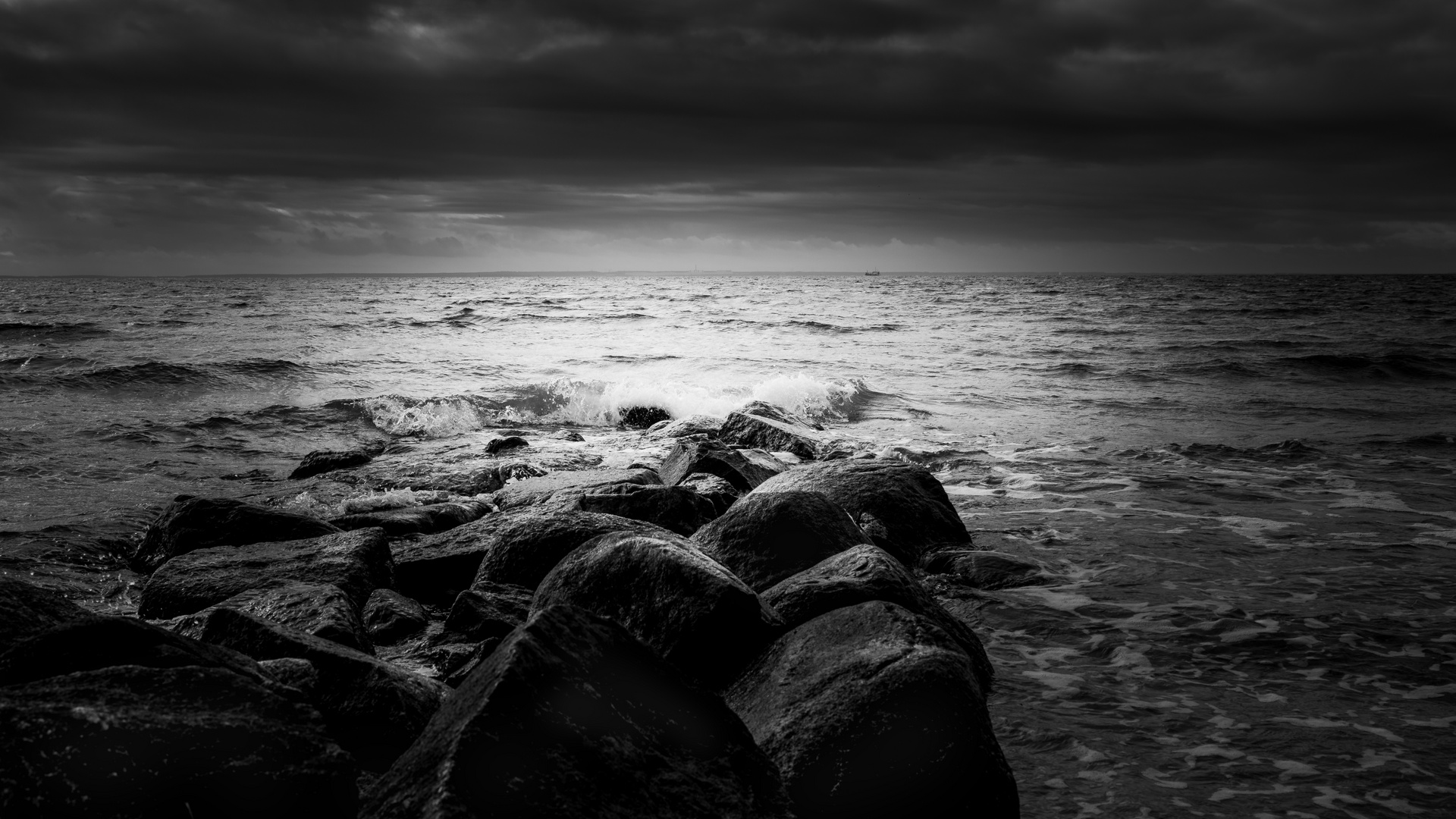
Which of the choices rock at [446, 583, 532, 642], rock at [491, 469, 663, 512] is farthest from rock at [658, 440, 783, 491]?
rock at [446, 583, 532, 642]

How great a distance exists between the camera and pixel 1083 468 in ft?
37.2

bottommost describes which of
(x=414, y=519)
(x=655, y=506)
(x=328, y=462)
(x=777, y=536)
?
(x=328, y=462)

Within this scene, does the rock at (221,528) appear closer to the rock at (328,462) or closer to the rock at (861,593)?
the rock at (328,462)

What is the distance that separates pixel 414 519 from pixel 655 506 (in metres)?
2.25

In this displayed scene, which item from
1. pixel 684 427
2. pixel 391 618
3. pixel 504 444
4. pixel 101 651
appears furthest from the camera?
pixel 684 427

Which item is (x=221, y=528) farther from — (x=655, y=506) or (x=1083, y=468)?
(x=1083, y=468)

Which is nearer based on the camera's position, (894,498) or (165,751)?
(165,751)

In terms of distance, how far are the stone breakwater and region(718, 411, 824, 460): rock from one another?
16.3 ft

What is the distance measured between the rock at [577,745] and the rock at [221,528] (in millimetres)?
4557

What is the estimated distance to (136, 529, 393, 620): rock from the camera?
564 cm

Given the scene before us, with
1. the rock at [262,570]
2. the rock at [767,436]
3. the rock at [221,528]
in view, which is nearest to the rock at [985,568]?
the rock at [262,570]

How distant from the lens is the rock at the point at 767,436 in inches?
473

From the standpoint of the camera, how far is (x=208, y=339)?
27.5m

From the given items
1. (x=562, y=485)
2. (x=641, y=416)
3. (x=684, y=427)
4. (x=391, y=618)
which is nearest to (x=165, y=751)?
(x=391, y=618)
